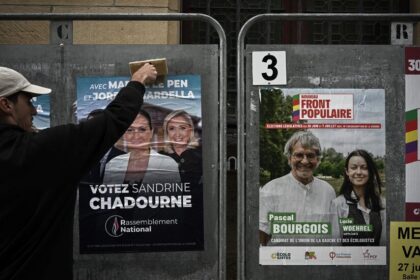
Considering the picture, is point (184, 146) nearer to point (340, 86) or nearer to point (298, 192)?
point (298, 192)

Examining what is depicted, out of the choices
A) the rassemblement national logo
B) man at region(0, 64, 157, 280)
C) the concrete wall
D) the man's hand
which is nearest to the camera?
man at region(0, 64, 157, 280)

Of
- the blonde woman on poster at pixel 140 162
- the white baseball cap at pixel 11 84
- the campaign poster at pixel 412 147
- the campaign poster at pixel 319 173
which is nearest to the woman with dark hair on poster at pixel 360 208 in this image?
the campaign poster at pixel 319 173

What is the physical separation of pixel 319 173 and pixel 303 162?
0.42 ft

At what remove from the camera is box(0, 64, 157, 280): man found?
2650mm

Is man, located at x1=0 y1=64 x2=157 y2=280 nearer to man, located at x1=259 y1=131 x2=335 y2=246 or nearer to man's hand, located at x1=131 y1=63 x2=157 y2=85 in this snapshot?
man's hand, located at x1=131 y1=63 x2=157 y2=85

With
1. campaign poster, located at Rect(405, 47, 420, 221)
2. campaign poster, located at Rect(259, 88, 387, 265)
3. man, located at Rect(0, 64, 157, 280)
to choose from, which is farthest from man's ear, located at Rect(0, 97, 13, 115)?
campaign poster, located at Rect(405, 47, 420, 221)

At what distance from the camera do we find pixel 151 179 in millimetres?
4199

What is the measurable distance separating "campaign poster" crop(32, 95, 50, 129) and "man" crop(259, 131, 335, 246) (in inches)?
58.9

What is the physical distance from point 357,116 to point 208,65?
1.03 meters

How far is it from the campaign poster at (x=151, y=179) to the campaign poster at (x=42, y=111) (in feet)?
0.75

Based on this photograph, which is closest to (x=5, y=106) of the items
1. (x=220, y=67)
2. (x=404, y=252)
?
(x=220, y=67)

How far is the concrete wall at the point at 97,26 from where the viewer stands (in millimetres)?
6473

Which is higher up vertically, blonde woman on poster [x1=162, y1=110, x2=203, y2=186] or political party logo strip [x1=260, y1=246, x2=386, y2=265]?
blonde woman on poster [x1=162, y1=110, x2=203, y2=186]

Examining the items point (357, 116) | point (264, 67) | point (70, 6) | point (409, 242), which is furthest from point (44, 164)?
point (70, 6)
